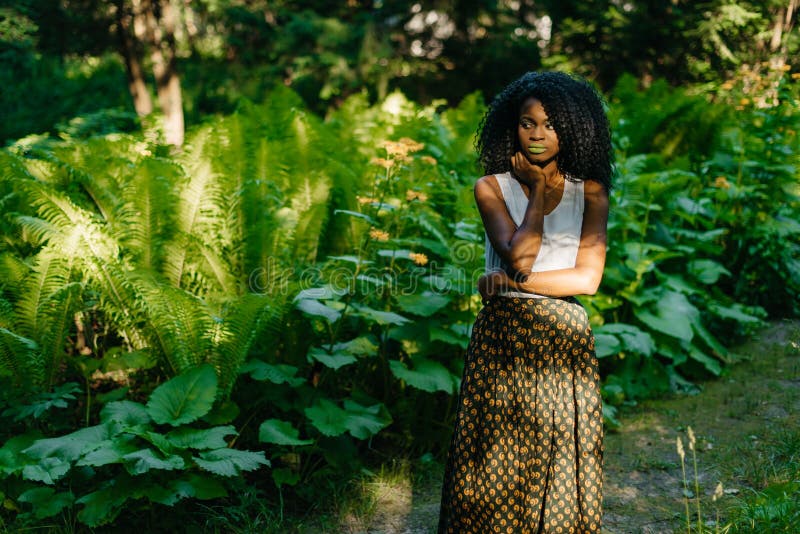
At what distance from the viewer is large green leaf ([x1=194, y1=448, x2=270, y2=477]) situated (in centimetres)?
232

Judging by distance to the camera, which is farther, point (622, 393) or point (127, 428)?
point (622, 393)

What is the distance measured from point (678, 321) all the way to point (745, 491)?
4.39ft

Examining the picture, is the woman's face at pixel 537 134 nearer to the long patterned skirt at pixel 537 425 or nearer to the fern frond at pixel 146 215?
the long patterned skirt at pixel 537 425

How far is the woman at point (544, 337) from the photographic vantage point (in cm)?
186

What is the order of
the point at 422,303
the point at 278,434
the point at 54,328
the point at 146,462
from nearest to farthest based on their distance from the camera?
the point at 146,462 → the point at 278,434 → the point at 54,328 → the point at 422,303

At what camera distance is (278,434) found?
264 cm

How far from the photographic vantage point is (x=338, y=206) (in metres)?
4.08

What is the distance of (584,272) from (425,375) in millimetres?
1350

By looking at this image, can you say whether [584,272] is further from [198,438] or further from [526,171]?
[198,438]

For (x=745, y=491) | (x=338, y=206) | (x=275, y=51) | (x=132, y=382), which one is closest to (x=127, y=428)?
(x=132, y=382)

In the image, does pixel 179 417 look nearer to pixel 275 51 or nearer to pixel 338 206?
pixel 338 206

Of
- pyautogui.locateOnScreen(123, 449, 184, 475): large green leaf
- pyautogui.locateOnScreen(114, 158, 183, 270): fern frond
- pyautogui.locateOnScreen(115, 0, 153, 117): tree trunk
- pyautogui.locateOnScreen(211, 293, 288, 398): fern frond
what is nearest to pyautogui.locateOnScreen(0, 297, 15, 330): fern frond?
pyautogui.locateOnScreen(114, 158, 183, 270): fern frond

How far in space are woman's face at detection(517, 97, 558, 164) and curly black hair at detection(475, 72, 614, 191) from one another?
17mm

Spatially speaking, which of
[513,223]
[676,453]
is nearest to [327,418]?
[513,223]
